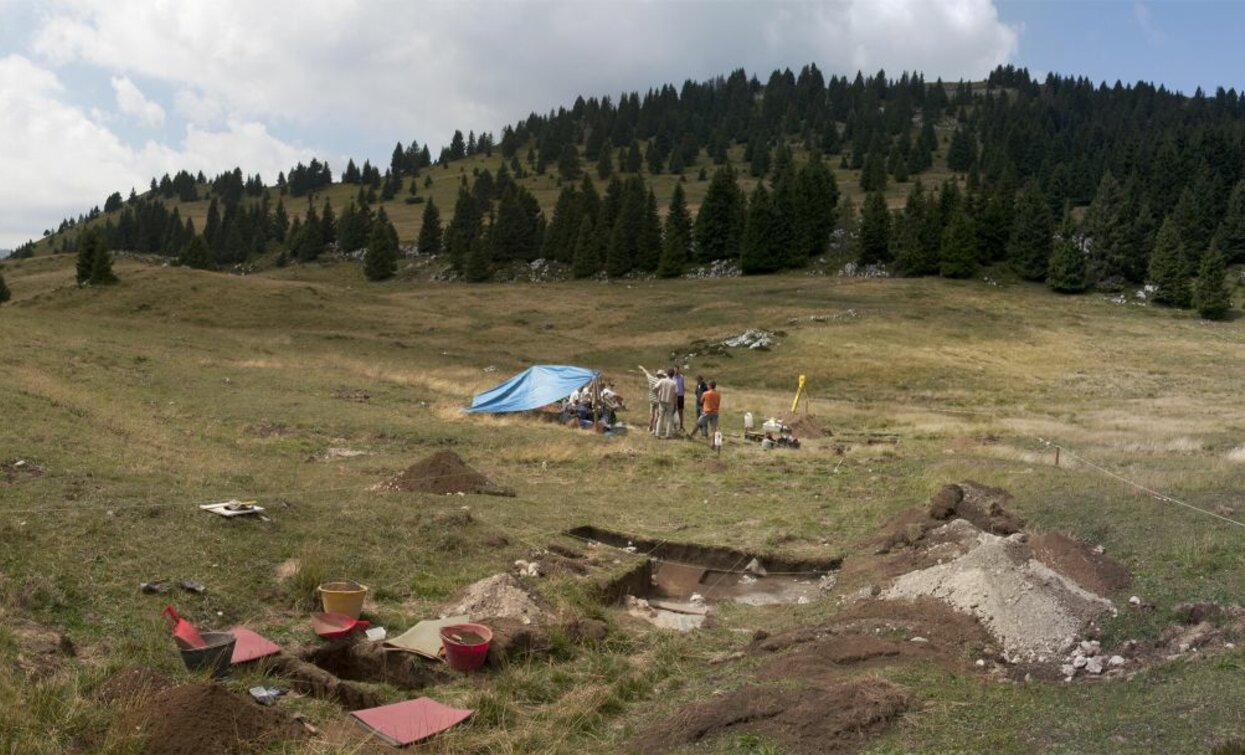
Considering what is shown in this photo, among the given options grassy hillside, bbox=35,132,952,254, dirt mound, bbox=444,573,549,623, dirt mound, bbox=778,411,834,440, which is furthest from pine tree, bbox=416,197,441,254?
dirt mound, bbox=444,573,549,623

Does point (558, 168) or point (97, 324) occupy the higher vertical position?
point (558, 168)

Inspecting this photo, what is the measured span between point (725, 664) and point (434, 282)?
8884 centimetres

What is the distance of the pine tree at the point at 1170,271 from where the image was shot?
6969 centimetres

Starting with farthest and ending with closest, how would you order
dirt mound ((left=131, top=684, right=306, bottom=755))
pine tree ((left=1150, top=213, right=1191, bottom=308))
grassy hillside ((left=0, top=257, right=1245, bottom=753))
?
1. pine tree ((left=1150, top=213, right=1191, bottom=308))
2. grassy hillside ((left=0, top=257, right=1245, bottom=753))
3. dirt mound ((left=131, top=684, right=306, bottom=755))

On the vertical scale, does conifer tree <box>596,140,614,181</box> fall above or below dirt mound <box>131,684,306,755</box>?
above

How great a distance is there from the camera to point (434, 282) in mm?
94688

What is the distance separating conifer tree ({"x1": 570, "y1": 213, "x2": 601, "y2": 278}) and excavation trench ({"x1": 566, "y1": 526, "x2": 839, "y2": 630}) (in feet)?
252

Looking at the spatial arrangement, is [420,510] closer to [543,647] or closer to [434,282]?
[543,647]

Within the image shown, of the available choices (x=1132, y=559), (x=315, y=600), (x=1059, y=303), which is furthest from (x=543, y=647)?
(x=1059, y=303)

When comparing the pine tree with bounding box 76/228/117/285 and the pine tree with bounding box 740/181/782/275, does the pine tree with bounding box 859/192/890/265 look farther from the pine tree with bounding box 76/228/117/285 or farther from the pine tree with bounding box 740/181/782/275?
the pine tree with bounding box 76/228/117/285

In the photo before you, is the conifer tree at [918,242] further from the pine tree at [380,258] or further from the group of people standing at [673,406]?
the group of people standing at [673,406]

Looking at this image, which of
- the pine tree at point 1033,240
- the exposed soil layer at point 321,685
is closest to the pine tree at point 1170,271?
the pine tree at point 1033,240

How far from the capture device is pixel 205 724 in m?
6.45

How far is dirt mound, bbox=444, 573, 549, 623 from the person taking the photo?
1059 cm
